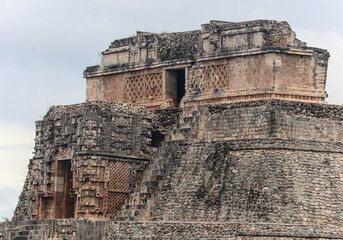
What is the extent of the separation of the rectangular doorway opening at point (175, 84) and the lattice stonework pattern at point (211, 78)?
137cm

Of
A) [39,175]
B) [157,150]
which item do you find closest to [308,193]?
[157,150]

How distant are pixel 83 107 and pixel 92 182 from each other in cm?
271

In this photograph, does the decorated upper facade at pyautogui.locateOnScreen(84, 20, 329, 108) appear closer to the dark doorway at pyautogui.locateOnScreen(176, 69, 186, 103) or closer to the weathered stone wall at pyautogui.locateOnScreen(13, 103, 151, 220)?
the dark doorway at pyautogui.locateOnScreen(176, 69, 186, 103)

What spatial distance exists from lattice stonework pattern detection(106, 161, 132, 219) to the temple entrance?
2382mm

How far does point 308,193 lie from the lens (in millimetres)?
32969

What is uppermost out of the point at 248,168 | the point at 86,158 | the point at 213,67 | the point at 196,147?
the point at 213,67

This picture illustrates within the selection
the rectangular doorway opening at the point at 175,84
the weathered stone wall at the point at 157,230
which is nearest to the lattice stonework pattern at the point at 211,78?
the rectangular doorway opening at the point at 175,84

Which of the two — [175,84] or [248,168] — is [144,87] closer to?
[175,84]

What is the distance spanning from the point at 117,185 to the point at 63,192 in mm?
2761

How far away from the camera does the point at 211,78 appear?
38406 millimetres

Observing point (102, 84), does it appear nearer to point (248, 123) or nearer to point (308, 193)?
point (248, 123)

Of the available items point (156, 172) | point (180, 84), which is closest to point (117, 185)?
point (156, 172)

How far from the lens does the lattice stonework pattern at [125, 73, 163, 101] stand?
4038 cm

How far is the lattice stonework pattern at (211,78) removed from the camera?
38.0 metres
